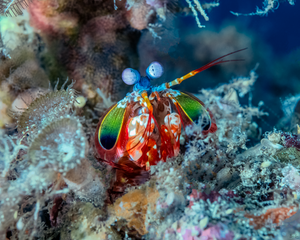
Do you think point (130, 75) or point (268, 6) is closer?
point (130, 75)

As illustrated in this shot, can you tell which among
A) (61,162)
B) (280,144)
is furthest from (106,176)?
(280,144)

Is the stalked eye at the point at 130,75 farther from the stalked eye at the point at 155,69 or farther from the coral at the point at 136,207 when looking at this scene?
the coral at the point at 136,207

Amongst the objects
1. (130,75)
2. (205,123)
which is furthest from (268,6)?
(130,75)

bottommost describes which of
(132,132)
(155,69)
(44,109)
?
(132,132)

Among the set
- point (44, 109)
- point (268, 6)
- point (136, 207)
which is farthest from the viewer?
point (268, 6)

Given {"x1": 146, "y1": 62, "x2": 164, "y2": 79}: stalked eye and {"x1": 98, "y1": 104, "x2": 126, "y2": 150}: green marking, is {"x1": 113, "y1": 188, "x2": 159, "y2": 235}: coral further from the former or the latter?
{"x1": 146, "y1": 62, "x2": 164, "y2": 79}: stalked eye

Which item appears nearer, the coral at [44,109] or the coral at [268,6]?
the coral at [44,109]

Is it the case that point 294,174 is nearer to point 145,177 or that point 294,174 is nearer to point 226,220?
point 226,220

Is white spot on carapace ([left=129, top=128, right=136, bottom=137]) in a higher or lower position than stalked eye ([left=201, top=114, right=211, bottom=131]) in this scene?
higher

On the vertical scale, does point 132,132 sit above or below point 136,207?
above

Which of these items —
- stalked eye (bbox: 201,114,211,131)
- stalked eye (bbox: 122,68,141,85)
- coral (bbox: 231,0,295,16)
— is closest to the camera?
stalked eye (bbox: 122,68,141,85)

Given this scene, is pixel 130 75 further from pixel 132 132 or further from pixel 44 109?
pixel 44 109

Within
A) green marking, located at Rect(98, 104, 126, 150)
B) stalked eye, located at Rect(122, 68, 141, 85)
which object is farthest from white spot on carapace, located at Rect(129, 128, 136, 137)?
stalked eye, located at Rect(122, 68, 141, 85)

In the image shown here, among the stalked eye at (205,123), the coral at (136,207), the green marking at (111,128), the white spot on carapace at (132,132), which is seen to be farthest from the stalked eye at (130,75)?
the coral at (136,207)
